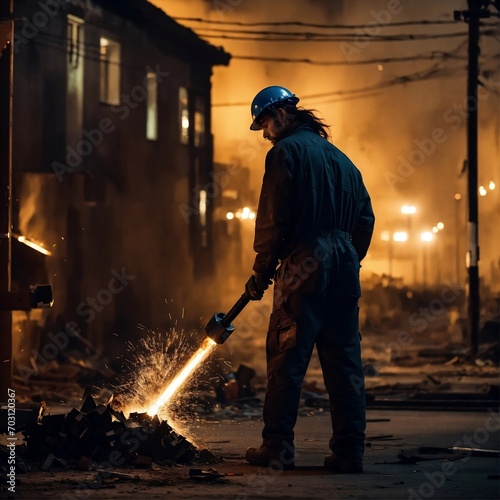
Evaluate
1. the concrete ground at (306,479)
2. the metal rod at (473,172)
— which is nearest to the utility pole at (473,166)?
the metal rod at (473,172)

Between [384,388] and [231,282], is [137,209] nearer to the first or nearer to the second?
[231,282]

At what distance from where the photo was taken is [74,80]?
2216 centimetres

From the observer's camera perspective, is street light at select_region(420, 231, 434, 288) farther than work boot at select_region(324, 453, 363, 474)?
Yes

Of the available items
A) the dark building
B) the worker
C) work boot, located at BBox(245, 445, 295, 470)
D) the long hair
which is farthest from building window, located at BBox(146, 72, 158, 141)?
work boot, located at BBox(245, 445, 295, 470)

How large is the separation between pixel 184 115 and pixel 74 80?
7.28 meters

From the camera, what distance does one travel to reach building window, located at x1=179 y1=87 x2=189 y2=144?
2888 centimetres

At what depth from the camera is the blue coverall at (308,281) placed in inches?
256

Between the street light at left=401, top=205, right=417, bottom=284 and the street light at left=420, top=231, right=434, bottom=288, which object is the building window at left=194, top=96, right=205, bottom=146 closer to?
the street light at left=401, top=205, right=417, bottom=284

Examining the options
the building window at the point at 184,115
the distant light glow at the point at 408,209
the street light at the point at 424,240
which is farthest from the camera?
the street light at the point at 424,240

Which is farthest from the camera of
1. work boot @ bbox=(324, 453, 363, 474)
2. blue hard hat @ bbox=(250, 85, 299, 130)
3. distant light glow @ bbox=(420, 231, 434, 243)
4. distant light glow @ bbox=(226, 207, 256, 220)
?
distant light glow @ bbox=(420, 231, 434, 243)

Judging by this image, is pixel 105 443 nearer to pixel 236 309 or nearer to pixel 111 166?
pixel 236 309

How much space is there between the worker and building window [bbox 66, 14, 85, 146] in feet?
51.7

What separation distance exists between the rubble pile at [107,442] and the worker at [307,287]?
0.47 meters

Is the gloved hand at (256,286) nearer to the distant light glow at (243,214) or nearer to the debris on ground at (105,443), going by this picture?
the debris on ground at (105,443)
